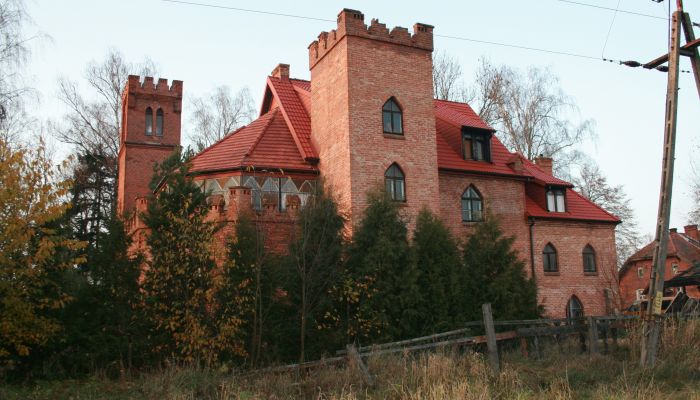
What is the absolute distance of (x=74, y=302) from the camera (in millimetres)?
14320

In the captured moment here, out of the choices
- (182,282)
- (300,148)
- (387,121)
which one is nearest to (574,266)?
(387,121)

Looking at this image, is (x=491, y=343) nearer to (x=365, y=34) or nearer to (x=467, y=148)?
(x=365, y=34)

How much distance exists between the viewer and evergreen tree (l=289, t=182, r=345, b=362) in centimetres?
1526

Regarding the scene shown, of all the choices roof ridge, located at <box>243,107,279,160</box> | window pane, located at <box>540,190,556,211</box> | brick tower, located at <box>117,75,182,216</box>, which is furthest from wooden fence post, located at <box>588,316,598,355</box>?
brick tower, located at <box>117,75,182,216</box>

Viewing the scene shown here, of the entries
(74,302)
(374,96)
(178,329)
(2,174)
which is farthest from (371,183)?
(2,174)

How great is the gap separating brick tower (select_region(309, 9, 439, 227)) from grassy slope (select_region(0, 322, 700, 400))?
7.73 meters

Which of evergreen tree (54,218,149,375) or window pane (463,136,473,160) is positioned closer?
evergreen tree (54,218,149,375)

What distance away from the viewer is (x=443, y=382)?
1044cm

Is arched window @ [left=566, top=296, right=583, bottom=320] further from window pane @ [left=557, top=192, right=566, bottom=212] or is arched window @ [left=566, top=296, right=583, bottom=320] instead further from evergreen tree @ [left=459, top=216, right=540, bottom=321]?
evergreen tree @ [left=459, top=216, right=540, bottom=321]

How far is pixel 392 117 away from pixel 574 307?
35.6 feet

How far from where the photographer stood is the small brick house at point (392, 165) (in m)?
19.6

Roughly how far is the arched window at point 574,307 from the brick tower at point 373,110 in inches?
310

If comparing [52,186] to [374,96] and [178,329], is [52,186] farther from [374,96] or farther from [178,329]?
[374,96]

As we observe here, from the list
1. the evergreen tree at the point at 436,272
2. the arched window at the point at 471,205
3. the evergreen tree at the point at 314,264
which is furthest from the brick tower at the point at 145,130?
the evergreen tree at the point at 436,272
